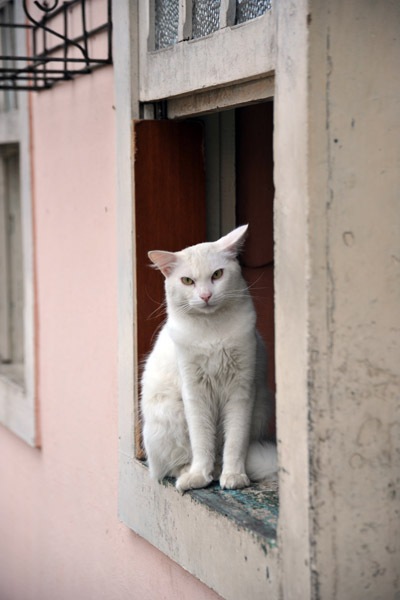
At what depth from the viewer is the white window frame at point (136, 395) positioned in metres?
2.03

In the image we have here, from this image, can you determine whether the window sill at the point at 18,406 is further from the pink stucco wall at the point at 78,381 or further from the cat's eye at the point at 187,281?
the cat's eye at the point at 187,281

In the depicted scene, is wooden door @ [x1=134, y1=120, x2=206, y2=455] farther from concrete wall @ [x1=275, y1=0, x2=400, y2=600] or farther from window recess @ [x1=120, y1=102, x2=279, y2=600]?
concrete wall @ [x1=275, y1=0, x2=400, y2=600]

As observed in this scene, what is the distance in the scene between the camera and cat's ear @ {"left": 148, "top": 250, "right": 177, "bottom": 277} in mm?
2271

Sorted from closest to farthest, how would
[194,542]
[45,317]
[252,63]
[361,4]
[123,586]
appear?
[361,4], [252,63], [194,542], [123,586], [45,317]

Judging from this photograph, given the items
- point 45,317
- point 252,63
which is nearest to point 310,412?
A: point 252,63

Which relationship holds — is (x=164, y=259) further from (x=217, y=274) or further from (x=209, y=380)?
(x=209, y=380)

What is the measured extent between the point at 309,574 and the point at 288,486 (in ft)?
0.66

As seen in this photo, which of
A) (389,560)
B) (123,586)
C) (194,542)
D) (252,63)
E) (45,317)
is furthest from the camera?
(45,317)

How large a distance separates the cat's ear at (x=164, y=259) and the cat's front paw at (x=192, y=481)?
2.04 ft

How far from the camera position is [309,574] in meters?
1.79

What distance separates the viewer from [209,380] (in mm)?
2365

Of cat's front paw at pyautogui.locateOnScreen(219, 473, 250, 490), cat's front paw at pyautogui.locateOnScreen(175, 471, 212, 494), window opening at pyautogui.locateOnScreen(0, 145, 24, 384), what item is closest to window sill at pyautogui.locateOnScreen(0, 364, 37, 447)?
window opening at pyautogui.locateOnScreen(0, 145, 24, 384)

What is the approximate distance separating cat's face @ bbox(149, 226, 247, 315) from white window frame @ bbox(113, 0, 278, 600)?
0.40m

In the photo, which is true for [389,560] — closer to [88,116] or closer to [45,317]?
[88,116]
